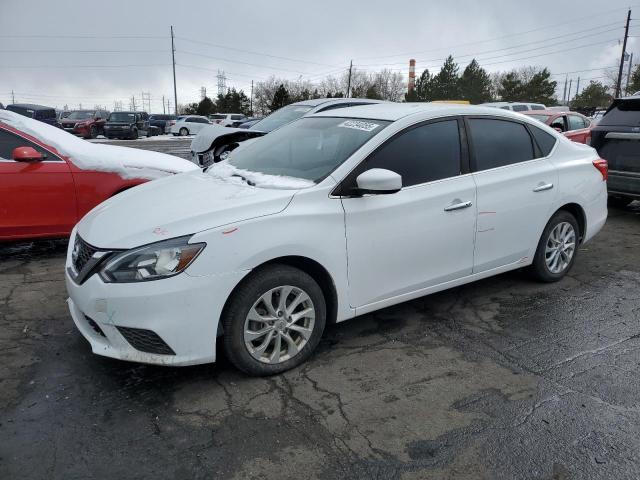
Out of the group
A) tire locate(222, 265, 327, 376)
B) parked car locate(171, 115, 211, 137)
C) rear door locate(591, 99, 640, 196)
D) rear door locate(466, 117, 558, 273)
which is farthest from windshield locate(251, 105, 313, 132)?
parked car locate(171, 115, 211, 137)

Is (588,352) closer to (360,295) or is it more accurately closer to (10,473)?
(360,295)

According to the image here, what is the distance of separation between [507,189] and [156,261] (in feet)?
9.10

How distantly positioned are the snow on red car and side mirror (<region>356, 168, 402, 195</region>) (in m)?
3.31

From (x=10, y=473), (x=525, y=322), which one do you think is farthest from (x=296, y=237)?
A: (x=525, y=322)

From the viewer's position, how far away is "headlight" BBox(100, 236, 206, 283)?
278 centimetres

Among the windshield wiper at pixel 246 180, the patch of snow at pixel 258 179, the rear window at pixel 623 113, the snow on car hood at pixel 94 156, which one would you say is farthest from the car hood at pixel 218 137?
the rear window at pixel 623 113

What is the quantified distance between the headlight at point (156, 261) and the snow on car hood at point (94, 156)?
312 cm

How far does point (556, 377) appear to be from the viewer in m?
3.19

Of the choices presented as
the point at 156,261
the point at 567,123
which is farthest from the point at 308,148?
the point at 567,123

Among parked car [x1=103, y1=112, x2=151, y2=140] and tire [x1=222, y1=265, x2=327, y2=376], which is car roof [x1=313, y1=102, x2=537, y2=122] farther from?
parked car [x1=103, y1=112, x2=151, y2=140]

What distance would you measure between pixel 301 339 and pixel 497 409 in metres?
1.19

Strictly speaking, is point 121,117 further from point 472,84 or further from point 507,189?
point 472,84

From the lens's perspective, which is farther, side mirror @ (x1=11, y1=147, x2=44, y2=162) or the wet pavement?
side mirror @ (x1=11, y1=147, x2=44, y2=162)

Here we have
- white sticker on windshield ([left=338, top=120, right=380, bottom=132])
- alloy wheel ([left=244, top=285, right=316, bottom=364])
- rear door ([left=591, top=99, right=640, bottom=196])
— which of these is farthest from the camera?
rear door ([left=591, top=99, right=640, bottom=196])
